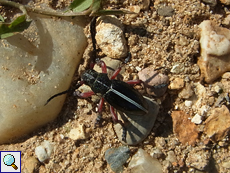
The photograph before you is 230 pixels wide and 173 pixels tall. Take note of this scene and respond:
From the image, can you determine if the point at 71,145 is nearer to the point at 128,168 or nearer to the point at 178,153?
the point at 128,168

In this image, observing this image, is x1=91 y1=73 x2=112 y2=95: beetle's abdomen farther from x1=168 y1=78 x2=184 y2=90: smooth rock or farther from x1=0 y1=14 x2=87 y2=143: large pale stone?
x1=168 y1=78 x2=184 y2=90: smooth rock

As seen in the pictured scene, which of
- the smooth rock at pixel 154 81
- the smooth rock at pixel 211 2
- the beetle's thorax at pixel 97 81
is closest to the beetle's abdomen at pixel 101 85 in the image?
the beetle's thorax at pixel 97 81

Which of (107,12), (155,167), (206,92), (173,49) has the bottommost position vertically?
(155,167)

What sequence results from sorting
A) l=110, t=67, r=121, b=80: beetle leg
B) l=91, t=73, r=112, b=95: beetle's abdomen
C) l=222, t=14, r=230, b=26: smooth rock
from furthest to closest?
l=222, t=14, r=230, b=26: smooth rock → l=110, t=67, r=121, b=80: beetle leg → l=91, t=73, r=112, b=95: beetle's abdomen

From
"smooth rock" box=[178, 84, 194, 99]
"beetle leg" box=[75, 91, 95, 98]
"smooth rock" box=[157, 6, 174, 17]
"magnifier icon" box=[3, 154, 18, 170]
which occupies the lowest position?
"smooth rock" box=[178, 84, 194, 99]

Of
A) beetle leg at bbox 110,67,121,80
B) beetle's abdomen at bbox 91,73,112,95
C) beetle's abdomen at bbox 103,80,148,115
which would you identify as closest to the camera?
beetle's abdomen at bbox 103,80,148,115

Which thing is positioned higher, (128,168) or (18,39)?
(18,39)

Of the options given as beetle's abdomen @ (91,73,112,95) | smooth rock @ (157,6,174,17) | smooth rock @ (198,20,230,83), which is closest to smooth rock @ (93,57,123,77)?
beetle's abdomen @ (91,73,112,95)

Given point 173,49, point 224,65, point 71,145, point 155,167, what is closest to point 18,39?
point 71,145
